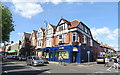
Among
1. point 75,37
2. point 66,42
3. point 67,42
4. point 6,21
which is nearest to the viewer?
point 6,21

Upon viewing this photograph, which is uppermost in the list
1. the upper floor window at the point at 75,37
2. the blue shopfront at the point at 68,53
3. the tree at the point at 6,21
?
the tree at the point at 6,21

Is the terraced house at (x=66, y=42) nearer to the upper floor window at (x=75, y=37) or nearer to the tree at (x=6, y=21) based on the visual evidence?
the upper floor window at (x=75, y=37)

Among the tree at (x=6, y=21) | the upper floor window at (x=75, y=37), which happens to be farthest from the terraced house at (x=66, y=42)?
the tree at (x=6, y=21)

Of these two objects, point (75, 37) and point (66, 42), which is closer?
point (75, 37)

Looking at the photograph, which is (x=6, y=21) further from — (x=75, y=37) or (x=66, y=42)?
(x=75, y=37)

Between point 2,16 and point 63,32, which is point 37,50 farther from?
point 2,16

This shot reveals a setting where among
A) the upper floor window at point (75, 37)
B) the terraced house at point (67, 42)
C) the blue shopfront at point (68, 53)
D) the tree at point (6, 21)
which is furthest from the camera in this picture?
the upper floor window at point (75, 37)

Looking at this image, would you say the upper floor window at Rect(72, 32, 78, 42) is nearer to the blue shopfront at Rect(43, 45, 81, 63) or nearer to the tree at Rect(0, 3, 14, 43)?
the blue shopfront at Rect(43, 45, 81, 63)

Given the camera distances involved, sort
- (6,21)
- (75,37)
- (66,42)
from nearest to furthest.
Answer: (6,21) → (75,37) → (66,42)

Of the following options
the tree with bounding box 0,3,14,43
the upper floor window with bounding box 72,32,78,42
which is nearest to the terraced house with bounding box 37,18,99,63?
the upper floor window with bounding box 72,32,78,42

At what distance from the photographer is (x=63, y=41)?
31594 millimetres

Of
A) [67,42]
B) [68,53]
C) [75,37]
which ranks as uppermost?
[75,37]

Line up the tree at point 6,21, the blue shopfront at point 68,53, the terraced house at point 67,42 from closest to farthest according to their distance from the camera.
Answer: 1. the tree at point 6,21
2. the blue shopfront at point 68,53
3. the terraced house at point 67,42

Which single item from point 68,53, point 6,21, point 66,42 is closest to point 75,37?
point 66,42
